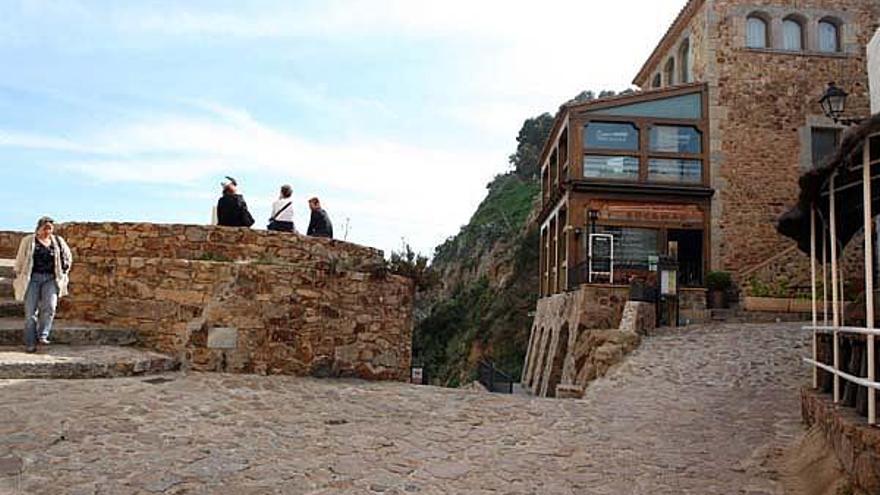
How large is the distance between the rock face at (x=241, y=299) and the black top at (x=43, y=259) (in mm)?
996

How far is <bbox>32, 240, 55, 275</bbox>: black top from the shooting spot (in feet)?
23.2

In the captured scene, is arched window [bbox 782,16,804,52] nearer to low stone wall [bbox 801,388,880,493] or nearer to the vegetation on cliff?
the vegetation on cliff

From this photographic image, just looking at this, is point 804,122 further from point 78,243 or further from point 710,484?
point 78,243

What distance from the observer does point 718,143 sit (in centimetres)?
1809

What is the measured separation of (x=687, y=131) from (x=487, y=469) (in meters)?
15.7

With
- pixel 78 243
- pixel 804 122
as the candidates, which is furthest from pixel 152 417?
pixel 804 122

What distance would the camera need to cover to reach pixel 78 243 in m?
8.48

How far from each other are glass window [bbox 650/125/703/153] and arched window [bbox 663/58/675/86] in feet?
15.8

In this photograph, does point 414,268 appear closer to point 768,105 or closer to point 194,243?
point 194,243

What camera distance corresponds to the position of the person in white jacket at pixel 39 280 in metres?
6.97

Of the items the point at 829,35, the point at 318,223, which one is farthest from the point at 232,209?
the point at 829,35

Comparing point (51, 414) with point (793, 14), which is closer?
point (51, 414)

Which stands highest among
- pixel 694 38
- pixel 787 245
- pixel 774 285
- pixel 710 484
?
pixel 694 38

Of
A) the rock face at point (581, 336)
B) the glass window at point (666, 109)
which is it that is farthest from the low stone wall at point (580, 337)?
the glass window at point (666, 109)
